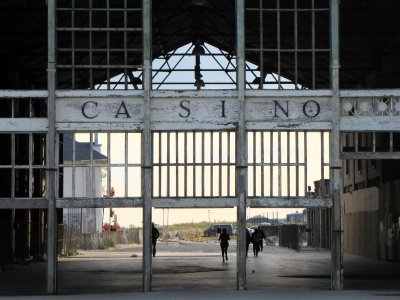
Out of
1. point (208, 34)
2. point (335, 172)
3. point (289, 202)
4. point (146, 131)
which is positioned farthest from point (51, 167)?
point (208, 34)

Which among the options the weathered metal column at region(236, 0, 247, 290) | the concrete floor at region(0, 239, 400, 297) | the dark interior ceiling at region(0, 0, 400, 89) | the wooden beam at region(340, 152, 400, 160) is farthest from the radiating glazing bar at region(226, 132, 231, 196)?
the dark interior ceiling at region(0, 0, 400, 89)

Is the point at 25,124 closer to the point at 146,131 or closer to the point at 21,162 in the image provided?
the point at 146,131

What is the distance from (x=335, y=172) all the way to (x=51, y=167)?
676cm

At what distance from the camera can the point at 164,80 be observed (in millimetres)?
44938

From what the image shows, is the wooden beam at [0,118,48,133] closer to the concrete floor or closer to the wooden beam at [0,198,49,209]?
the wooden beam at [0,198,49,209]

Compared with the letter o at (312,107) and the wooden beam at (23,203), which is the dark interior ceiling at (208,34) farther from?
the letter o at (312,107)

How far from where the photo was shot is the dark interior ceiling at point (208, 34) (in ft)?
113

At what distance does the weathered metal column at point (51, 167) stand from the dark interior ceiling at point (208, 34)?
9798mm

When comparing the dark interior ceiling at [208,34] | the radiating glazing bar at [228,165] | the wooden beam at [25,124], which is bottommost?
the radiating glazing bar at [228,165]

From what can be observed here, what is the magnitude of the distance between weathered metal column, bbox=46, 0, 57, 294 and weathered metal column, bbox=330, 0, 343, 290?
21.7 feet

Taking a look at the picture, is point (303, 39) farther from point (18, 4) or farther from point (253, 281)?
point (253, 281)

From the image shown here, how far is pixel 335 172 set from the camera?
893 inches

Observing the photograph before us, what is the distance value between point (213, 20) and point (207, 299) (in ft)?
77.5

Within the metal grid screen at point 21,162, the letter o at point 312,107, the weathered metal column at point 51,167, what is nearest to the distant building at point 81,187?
the metal grid screen at point 21,162
